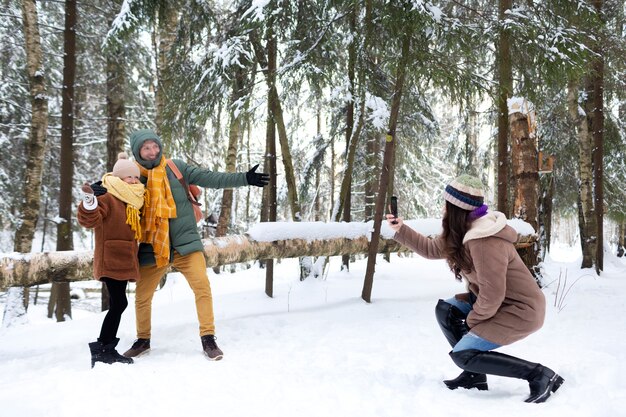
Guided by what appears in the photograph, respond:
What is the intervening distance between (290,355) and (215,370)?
2.28 ft

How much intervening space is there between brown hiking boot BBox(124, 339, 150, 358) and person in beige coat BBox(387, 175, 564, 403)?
8.31 feet

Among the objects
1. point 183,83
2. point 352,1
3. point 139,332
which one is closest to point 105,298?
point 183,83

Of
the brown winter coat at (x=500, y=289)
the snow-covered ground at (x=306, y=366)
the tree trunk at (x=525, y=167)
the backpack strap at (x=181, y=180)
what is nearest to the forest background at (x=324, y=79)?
the tree trunk at (x=525, y=167)

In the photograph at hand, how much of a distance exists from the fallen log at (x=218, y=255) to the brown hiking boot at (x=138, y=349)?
1161 mm

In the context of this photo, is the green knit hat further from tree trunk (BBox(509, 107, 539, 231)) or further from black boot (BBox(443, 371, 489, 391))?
tree trunk (BBox(509, 107, 539, 231))

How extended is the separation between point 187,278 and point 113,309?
0.61m

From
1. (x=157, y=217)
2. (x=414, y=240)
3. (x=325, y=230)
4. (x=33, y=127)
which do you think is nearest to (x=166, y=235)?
(x=157, y=217)

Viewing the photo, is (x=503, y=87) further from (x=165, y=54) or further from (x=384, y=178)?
(x=165, y=54)

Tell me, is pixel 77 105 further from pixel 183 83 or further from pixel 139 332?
pixel 139 332

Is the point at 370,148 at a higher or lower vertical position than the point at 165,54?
lower

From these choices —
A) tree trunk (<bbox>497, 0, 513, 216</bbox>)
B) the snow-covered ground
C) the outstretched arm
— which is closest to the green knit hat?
the snow-covered ground

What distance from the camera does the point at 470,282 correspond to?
3.01 meters

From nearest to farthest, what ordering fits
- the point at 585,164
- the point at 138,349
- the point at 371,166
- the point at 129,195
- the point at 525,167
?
the point at 129,195 < the point at 138,349 < the point at 525,167 < the point at 585,164 < the point at 371,166

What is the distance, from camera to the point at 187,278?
3.93m
